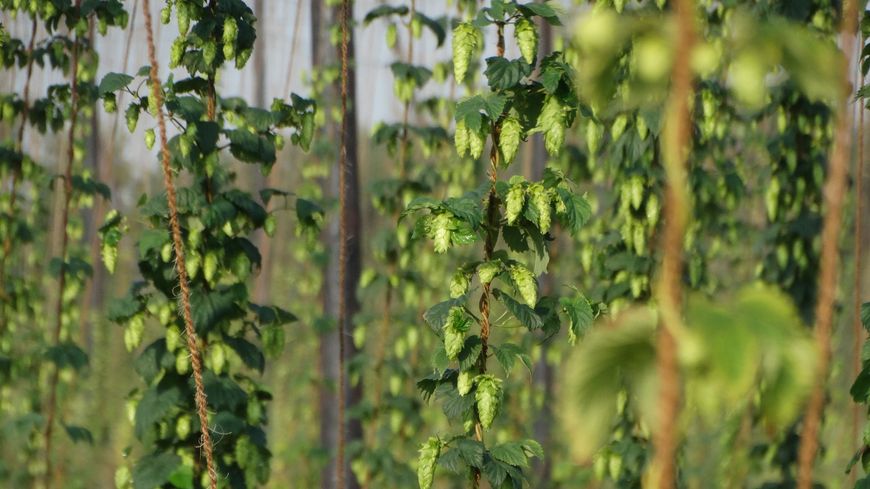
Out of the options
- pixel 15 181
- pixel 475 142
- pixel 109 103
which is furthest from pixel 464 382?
pixel 15 181

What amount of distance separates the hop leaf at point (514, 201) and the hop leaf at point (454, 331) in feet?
0.67

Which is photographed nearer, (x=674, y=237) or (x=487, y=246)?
(x=674, y=237)

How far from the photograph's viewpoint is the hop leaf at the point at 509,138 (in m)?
1.88

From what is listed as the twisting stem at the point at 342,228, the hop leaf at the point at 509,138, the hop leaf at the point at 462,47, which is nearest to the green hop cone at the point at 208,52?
the twisting stem at the point at 342,228

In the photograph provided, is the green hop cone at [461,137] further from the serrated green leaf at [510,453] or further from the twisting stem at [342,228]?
the serrated green leaf at [510,453]

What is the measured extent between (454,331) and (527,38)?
23.7 inches

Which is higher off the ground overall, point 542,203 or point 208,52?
point 208,52

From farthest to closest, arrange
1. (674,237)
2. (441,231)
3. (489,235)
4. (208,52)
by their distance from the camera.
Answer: (208,52) → (489,235) → (441,231) → (674,237)

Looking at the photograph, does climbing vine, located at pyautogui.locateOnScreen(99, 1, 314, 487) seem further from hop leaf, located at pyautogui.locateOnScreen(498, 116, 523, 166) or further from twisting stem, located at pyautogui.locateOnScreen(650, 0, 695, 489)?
twisting stem, located at pyautogui.locateOnScreen(650, 0, 695, 489)

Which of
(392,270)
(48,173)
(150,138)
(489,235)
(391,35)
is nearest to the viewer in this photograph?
(489,235)

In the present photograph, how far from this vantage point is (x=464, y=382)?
1.89m

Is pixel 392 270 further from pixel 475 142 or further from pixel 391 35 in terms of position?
pixel 475 142

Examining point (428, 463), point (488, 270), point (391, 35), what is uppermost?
point (391, 35)

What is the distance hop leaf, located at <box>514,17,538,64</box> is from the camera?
6.25 ft
